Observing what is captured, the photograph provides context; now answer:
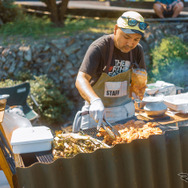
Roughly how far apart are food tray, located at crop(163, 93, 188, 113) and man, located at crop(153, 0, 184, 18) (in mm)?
5478

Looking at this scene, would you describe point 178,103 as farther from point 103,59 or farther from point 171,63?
point 171,63

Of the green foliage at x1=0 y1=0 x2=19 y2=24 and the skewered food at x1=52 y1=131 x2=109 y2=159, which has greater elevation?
the green foliage at x1=0 y1=0 x2=19 y2=24

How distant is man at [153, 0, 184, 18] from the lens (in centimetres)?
845

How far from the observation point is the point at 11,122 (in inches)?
135

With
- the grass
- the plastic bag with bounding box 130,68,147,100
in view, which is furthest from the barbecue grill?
the grass

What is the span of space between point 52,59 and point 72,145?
5775 mm

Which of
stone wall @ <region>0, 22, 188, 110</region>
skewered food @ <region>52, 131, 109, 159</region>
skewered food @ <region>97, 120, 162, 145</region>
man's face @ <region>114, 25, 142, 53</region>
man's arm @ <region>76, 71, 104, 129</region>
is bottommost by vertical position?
stone wall @ <region>0, 22, 188, 110</region>

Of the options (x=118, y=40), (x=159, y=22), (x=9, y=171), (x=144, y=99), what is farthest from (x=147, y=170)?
(x=159, y=22)

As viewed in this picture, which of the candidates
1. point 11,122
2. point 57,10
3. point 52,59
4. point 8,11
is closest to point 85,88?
point 11,122

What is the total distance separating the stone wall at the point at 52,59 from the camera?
7539 mm

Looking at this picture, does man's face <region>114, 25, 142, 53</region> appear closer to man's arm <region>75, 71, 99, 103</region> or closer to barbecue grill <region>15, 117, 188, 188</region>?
man's arm <region>75, 71, 99, 103</region>

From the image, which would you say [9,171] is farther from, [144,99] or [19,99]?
[19,99]

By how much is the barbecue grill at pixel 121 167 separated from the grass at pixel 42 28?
6.54 meters

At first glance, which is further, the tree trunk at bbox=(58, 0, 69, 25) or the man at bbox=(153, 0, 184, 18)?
the tree trunk at bbox=(58, 0, 69, 25)
